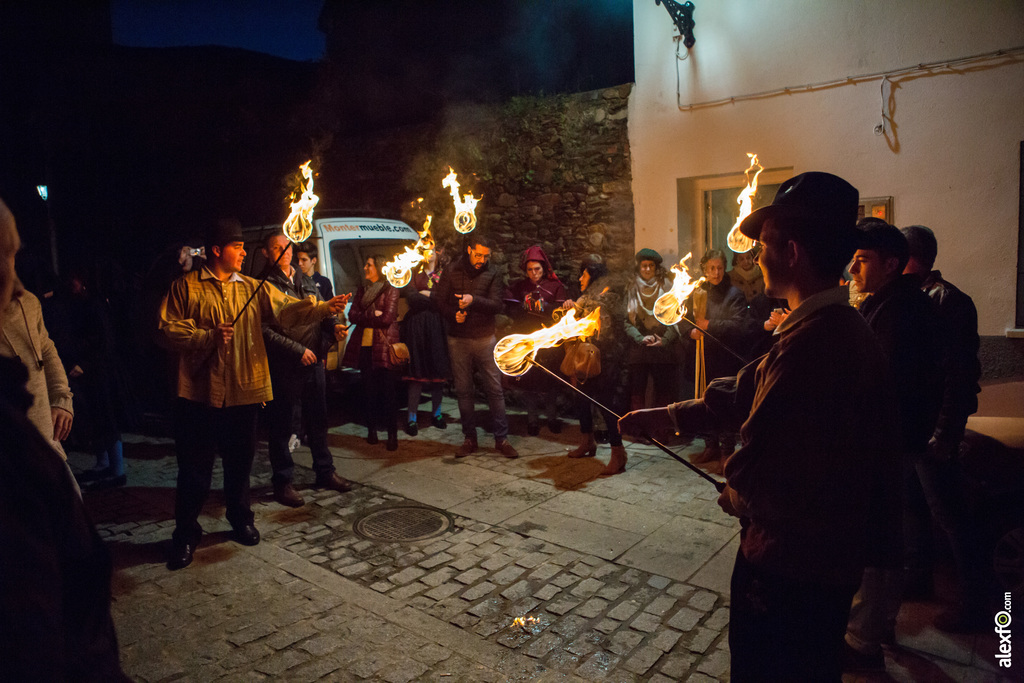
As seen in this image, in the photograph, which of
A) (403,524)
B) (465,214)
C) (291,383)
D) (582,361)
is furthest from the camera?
(465,214)

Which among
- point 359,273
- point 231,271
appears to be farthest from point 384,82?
point 231,271

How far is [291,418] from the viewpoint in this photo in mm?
6629

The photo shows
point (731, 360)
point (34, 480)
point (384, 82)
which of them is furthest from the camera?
point (384, 82)

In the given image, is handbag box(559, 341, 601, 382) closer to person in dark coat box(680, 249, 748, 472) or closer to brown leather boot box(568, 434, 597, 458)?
brown leather boot box(568, 434, 597, 458)

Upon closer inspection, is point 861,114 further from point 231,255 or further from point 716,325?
point 231,255

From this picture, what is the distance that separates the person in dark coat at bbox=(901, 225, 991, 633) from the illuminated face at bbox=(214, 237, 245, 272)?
15.6 feet

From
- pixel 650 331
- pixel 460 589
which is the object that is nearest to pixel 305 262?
pixel 650 331

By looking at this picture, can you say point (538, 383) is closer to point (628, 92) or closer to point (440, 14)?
point (628, 92)

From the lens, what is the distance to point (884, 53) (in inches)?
304

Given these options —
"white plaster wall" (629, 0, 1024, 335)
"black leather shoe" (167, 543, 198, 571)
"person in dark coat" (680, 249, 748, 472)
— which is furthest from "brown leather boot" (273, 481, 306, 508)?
"white plaster wall" (629, 0, 1024, 335)

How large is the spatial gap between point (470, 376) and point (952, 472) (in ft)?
17.4

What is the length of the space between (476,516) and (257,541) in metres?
1.90

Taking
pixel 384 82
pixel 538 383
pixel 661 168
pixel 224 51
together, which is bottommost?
pixel 538 383

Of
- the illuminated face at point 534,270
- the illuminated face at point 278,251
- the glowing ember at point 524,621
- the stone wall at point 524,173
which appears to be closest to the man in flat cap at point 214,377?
the illuminated face at point 278,251
